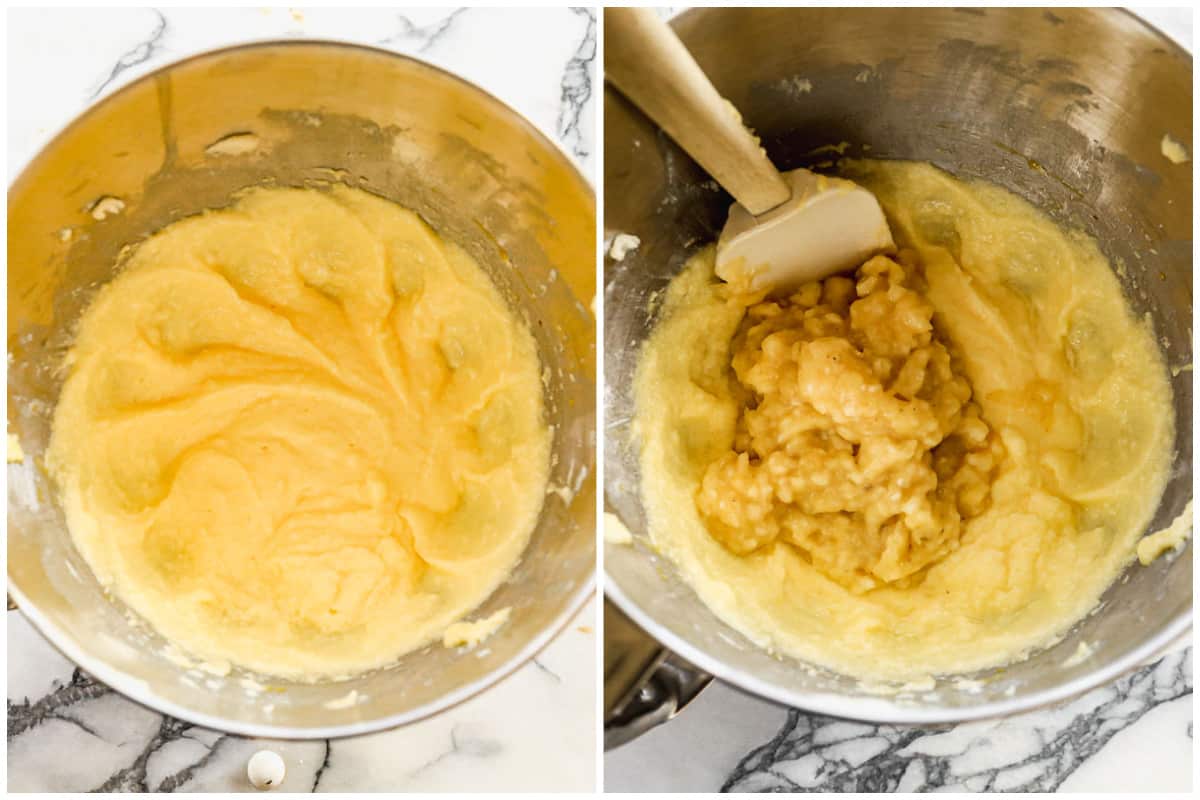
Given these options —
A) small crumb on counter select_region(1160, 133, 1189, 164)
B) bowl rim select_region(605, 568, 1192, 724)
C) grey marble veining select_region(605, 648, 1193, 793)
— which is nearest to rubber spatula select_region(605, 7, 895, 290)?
small crumb on counter select_region(1160, 133, 1189, 164)

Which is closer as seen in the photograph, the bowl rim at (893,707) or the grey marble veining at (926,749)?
the bowl rim at (893,707)

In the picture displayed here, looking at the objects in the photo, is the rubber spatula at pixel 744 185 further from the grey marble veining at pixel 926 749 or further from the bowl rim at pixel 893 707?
the grey marble veining at pixel 926 749

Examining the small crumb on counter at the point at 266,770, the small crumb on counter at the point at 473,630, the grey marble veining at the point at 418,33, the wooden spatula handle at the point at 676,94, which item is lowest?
the small crumb on counter at the point at 266,770

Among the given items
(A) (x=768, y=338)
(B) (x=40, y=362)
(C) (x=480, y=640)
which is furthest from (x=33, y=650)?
(A) (x=768, y=338)

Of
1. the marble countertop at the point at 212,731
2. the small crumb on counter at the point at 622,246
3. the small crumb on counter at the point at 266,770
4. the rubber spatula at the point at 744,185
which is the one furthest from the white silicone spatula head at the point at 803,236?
the small crumb on counter at the point at 266,770

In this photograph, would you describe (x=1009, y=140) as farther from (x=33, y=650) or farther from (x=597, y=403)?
(x=33, y=650)

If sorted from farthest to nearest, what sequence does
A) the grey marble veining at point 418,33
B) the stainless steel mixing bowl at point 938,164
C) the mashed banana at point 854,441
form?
the grey marble veining at point 418,33
the mashed banana at point 854,441
the stainless steel mixing bowl at point 938,164
